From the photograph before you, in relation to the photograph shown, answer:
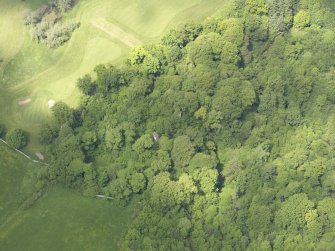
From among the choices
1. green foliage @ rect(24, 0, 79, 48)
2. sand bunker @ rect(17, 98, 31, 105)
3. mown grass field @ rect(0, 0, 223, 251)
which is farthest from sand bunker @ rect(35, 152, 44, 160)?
green foliage @ rect(24, 0, 79, 48)

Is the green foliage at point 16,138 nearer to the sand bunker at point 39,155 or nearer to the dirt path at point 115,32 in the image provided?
the sand bunker at point 39,155

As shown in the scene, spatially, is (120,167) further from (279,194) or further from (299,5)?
(299,5)

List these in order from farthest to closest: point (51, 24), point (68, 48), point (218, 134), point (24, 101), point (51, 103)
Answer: point (51, 24) < point (68, 48) < point (24, 101) < point (51, 103) < point (218, 134)

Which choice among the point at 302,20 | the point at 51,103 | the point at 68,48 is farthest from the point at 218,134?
the point at 68,48

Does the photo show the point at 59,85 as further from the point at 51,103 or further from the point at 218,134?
the point at 218,134

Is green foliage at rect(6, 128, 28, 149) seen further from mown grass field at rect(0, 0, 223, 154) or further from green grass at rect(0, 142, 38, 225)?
mown grass field at rect(0, 0, 223, 154)

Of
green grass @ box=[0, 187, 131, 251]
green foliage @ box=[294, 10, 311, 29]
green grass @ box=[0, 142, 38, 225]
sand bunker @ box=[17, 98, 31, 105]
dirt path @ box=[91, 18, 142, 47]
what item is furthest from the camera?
green foliage @ box=[294, 10, 311, 29]

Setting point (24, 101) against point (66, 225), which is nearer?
point (66, 225)
